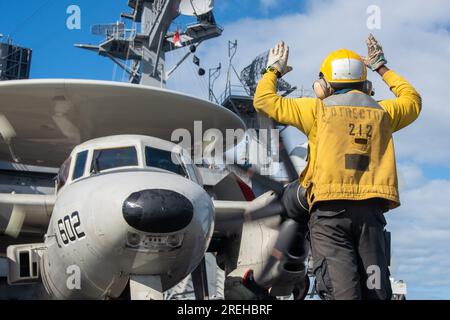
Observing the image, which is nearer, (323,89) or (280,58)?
(323,89)

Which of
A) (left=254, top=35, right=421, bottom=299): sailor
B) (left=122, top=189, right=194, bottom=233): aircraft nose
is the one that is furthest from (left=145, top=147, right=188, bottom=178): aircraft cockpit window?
(left=254, top=35, right=421, bottom=299): sailor

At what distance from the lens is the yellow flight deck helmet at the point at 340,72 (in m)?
3.97

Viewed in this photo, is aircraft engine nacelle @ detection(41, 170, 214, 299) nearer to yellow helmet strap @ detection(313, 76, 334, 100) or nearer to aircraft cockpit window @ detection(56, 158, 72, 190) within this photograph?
aircraft cockpit window @ detection(56, 158, 72, 190)

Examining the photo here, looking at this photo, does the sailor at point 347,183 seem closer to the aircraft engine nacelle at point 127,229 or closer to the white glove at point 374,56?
the white glove at point 374,56

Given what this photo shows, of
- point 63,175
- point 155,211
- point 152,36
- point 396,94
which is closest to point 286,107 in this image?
point 396,94

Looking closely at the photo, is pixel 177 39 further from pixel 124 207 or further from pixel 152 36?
pixel 124 207

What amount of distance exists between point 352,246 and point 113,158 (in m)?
5.01

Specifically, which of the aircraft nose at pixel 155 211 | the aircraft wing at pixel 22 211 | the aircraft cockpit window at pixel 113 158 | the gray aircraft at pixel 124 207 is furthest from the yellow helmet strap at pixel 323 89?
the aircraft wing at pixel 22 211

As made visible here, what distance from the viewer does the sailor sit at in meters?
3.59

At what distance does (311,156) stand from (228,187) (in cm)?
776

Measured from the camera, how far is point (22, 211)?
32.1 feet

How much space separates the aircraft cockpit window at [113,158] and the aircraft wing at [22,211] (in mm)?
2228

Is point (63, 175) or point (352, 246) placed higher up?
point (63, 175)
